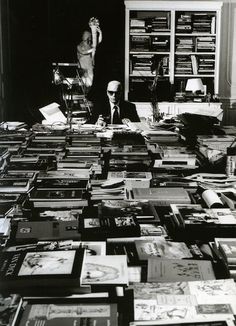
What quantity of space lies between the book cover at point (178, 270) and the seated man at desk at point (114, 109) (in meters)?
2.81

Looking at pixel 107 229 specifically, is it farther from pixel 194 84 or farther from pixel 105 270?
pixel 194 84

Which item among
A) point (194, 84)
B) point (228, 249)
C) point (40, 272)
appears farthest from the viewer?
point (194, 84)

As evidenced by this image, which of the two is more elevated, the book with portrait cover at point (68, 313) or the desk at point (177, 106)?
the desk at point (177, 106)

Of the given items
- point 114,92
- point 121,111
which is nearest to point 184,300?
point 114,92

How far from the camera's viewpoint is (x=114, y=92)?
4402 millimetres

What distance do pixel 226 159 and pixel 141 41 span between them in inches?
155

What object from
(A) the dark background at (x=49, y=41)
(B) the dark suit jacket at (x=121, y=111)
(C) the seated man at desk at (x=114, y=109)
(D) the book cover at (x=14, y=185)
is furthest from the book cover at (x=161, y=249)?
(A) the dark background at (x=49, y=41)

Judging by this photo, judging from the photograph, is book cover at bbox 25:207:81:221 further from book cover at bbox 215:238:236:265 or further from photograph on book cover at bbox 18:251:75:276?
book cover at bbox 215:238:236:265

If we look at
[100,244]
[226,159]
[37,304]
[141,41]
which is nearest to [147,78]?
[141,41]

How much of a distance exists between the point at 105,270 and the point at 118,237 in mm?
313

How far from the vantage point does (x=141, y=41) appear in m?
6.24

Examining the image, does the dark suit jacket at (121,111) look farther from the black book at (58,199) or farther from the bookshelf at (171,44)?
the black book at (58,199)

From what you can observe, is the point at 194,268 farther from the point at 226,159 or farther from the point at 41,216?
the point at 226,159

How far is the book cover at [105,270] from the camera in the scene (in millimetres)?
1268
